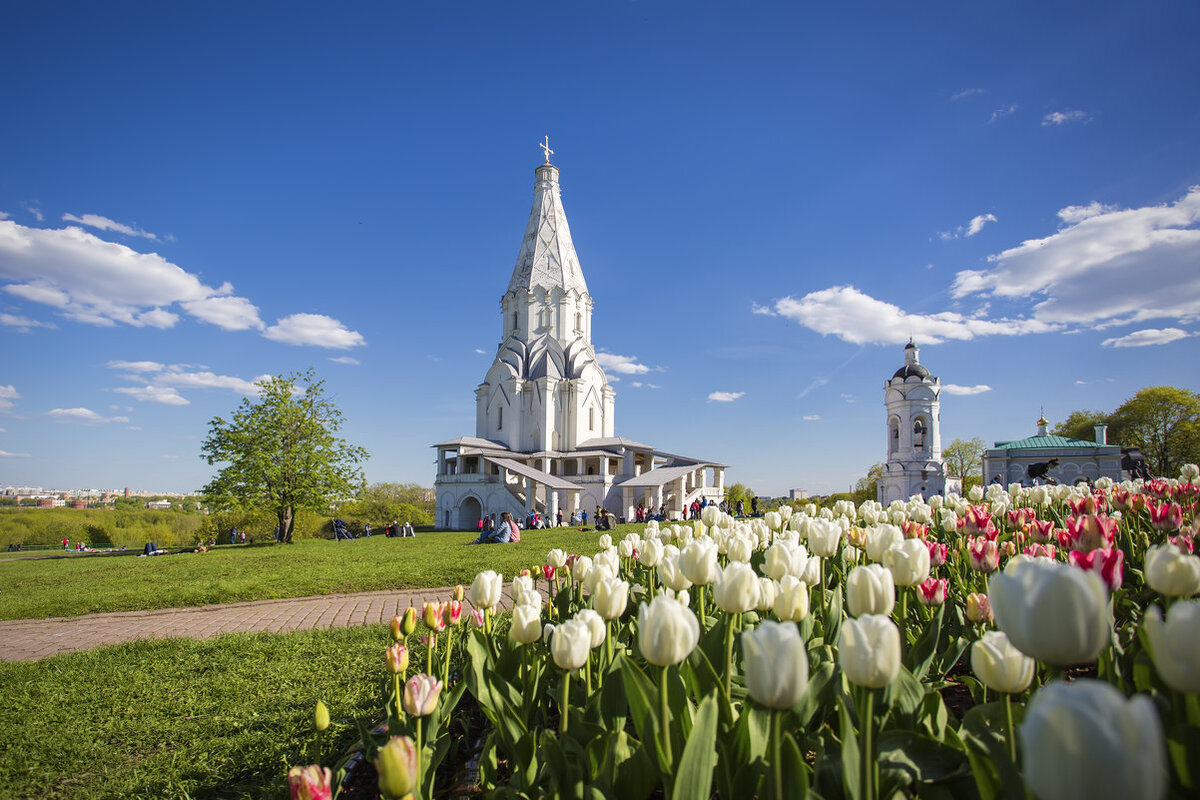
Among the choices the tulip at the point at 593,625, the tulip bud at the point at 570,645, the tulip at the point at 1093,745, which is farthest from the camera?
the tulip at the point at 593,625

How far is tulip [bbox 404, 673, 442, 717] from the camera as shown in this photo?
204cm

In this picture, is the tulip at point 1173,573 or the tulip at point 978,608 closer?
the tulip at point 1173,573

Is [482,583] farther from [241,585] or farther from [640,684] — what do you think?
[241,585]

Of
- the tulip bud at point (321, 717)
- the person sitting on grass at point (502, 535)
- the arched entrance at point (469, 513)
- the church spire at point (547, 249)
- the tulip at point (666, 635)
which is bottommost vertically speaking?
the arched entrance at point (469, 513)

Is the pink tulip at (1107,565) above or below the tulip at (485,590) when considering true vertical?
above

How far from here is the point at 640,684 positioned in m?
1.94

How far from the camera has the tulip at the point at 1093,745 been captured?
2.67 feet

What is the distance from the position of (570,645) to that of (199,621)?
8895mm

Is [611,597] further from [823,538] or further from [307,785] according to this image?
[823,538]

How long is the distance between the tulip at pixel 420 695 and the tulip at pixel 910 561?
72.9 inches

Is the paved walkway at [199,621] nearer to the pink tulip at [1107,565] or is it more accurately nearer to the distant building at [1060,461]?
the pink tulip at [1107,565]

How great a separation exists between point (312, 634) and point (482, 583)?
206 inches

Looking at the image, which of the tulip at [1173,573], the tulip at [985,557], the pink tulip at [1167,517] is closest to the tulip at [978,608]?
the tulip at [985,557]

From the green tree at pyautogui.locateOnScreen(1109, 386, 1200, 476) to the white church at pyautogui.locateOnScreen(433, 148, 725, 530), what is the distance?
32.3 meters
